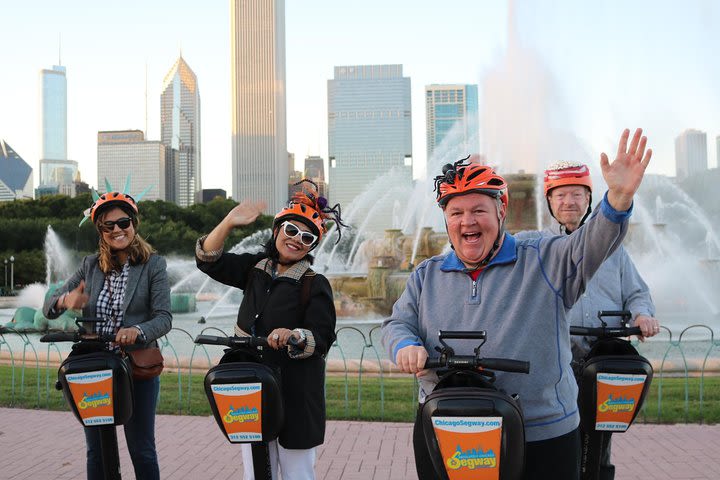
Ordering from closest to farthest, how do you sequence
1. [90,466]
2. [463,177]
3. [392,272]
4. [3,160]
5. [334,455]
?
[463,177]
[90,466]
[334,455]
[392,272]
[3,160]

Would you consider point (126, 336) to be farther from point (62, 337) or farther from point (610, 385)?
point (610, 385)

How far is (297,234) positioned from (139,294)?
108cm

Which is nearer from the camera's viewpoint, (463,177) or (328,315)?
(463,177)

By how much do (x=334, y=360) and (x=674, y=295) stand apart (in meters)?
10.9

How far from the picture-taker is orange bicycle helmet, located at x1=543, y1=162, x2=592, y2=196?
400cm

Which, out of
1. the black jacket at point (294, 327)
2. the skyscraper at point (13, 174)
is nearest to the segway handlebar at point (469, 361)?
the black jacket at point (294, 327)

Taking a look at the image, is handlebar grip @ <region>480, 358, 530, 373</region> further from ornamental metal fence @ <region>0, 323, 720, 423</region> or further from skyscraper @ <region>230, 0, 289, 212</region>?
skyscraper @ <region>230, 0, 289, 212</region>

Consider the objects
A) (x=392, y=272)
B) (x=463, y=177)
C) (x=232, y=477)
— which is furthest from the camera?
(x=392, y=272)

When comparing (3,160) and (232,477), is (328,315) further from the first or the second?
(3,160)

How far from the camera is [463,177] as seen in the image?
8.83 feet

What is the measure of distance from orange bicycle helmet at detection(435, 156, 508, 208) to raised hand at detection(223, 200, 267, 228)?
4.49ft

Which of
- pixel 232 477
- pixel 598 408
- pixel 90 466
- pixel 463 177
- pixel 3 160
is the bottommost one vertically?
pixel 232 477

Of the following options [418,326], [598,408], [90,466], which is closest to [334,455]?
[90,466]

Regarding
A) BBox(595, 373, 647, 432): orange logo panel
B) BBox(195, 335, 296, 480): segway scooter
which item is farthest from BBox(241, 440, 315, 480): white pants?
BBox(595, 373, 647, 432): orange logo panel
